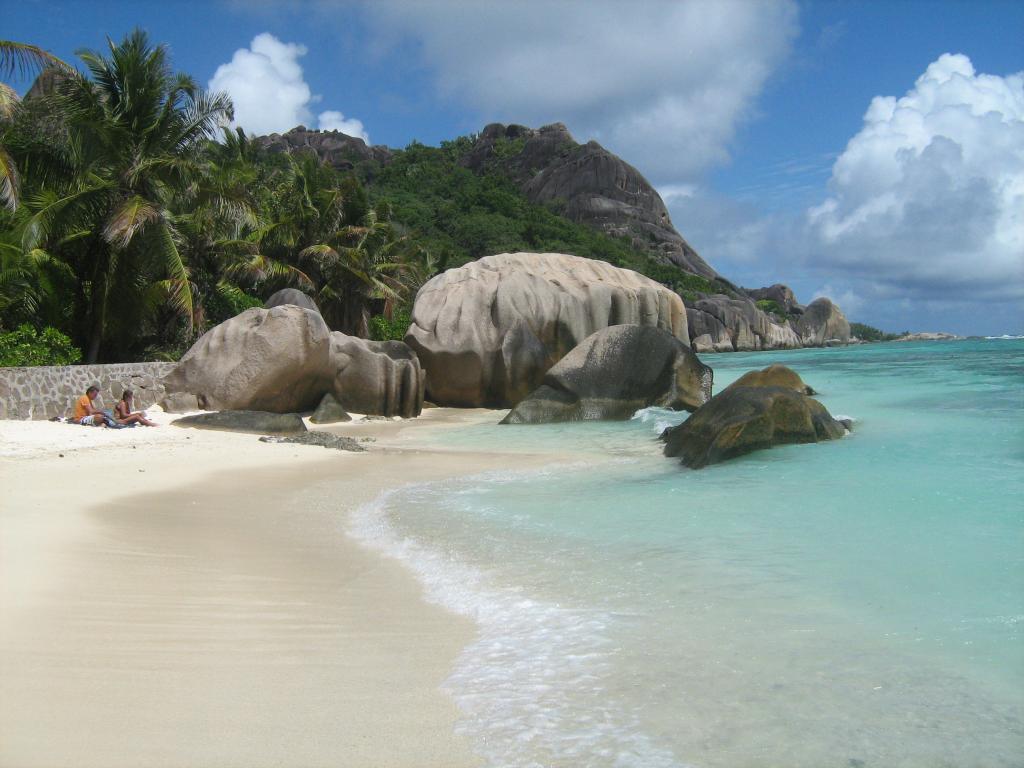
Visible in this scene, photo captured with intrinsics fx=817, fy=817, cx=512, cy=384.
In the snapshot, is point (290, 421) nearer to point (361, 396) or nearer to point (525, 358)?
point (361, 396)

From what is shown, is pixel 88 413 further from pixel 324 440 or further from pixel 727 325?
pixel 727 325

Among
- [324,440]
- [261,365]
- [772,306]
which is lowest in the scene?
[324,440]

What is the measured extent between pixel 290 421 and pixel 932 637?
9.70m

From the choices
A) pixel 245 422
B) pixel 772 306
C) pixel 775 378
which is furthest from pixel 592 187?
pixel 245 422

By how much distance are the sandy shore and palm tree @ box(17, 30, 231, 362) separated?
10.0 meters

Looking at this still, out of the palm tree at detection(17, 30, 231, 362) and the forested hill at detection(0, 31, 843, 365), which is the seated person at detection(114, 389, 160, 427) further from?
the palm tree at detection(17, 30, 231, 362)

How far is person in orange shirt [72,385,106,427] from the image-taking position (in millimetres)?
11227

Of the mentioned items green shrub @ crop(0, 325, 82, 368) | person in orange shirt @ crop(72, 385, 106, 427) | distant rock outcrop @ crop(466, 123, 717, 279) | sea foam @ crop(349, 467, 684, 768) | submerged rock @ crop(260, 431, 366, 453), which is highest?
distant rock outcrop @ crop(466, 123, 717, 279)

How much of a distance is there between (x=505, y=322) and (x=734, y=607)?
13.1 meters

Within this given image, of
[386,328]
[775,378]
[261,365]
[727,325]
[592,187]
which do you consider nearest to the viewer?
[261,365]

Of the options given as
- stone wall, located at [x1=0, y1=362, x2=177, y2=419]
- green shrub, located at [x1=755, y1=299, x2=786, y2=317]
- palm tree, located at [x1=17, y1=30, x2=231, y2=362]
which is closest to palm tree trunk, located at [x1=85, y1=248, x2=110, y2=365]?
palm tree, located at [x1=17, y1=30, x2=231, y2=362]

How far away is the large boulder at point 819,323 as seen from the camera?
8612cm

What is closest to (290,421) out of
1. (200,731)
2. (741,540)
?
(741,540)

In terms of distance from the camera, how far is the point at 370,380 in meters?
15.1
